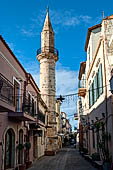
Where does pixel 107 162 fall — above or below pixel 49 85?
below

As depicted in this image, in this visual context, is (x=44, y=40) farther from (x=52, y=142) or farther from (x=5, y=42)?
(x=5, y=42)

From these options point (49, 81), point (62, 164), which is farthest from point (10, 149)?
point (49, 81)

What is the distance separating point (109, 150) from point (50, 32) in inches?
817

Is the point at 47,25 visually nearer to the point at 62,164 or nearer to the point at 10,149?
the point at 62,164

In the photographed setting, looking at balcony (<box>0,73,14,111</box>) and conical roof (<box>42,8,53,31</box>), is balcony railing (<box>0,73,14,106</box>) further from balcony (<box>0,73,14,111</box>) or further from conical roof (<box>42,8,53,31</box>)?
conical roof (<box>42,8,53,31</box>)

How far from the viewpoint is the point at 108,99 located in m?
10.9

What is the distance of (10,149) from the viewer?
11.3m

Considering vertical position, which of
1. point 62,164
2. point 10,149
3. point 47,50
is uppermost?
point 47,50

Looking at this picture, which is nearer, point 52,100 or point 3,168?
point 3,168

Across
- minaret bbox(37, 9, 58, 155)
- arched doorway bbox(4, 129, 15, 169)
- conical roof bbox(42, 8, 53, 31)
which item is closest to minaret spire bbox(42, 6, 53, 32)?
conical roof bbox(42, 8, 53, 31)

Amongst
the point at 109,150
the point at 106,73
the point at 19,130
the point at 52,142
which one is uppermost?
the point at 106,73

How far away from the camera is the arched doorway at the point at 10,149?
10.8 m

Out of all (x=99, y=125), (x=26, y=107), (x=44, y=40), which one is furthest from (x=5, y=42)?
(x=44, y=40)

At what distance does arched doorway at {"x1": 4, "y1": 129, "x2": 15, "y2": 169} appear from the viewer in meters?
10.8
